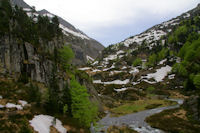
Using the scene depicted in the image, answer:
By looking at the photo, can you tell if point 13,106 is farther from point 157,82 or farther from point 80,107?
point 157,82

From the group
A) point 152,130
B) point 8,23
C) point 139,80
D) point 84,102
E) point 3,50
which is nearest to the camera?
point 84,102

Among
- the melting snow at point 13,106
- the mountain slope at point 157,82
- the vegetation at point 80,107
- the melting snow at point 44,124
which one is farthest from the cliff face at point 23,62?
the mountain slope at point 157,82

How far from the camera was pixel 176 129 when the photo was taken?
109ft

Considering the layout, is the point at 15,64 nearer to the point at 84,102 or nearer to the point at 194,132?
the point at 84,102

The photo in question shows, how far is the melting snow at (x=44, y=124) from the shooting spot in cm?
2056

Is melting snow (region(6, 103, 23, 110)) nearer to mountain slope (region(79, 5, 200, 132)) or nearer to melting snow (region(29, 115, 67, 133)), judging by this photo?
melting snow (region(29, 115, 67, 133))

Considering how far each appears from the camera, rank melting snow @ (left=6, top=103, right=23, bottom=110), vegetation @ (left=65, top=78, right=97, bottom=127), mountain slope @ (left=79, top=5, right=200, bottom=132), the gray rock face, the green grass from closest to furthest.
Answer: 1. melting snow @ (left=6, top=103, right=23, bottom=110)
2. vegetation @ (left=65, top=78, right=97, bottom=127)
3. the gray rock face
4. the green grass
5. mountain slope @ (left=79, top=5, right=200, bottom=132)

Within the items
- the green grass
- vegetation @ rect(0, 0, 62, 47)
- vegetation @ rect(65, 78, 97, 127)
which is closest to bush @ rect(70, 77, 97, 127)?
vegetation @ rect(65, 78, 97, 127)

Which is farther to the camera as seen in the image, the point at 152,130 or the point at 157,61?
the point at 157,61

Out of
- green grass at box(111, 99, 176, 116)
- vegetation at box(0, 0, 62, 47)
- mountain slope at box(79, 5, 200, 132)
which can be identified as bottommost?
green grass at box(111, 99, 176, 116)

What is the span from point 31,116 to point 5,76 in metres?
20.8

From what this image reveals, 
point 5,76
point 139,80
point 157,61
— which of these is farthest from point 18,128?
point 157,61

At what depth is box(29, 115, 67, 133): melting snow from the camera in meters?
20.6

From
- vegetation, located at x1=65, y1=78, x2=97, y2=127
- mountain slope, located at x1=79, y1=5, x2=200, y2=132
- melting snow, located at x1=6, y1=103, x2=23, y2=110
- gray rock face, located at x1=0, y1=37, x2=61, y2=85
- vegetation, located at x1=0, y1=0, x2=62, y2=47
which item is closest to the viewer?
melting snow, located at x1=6, y1=103, x2=23, y2=110
